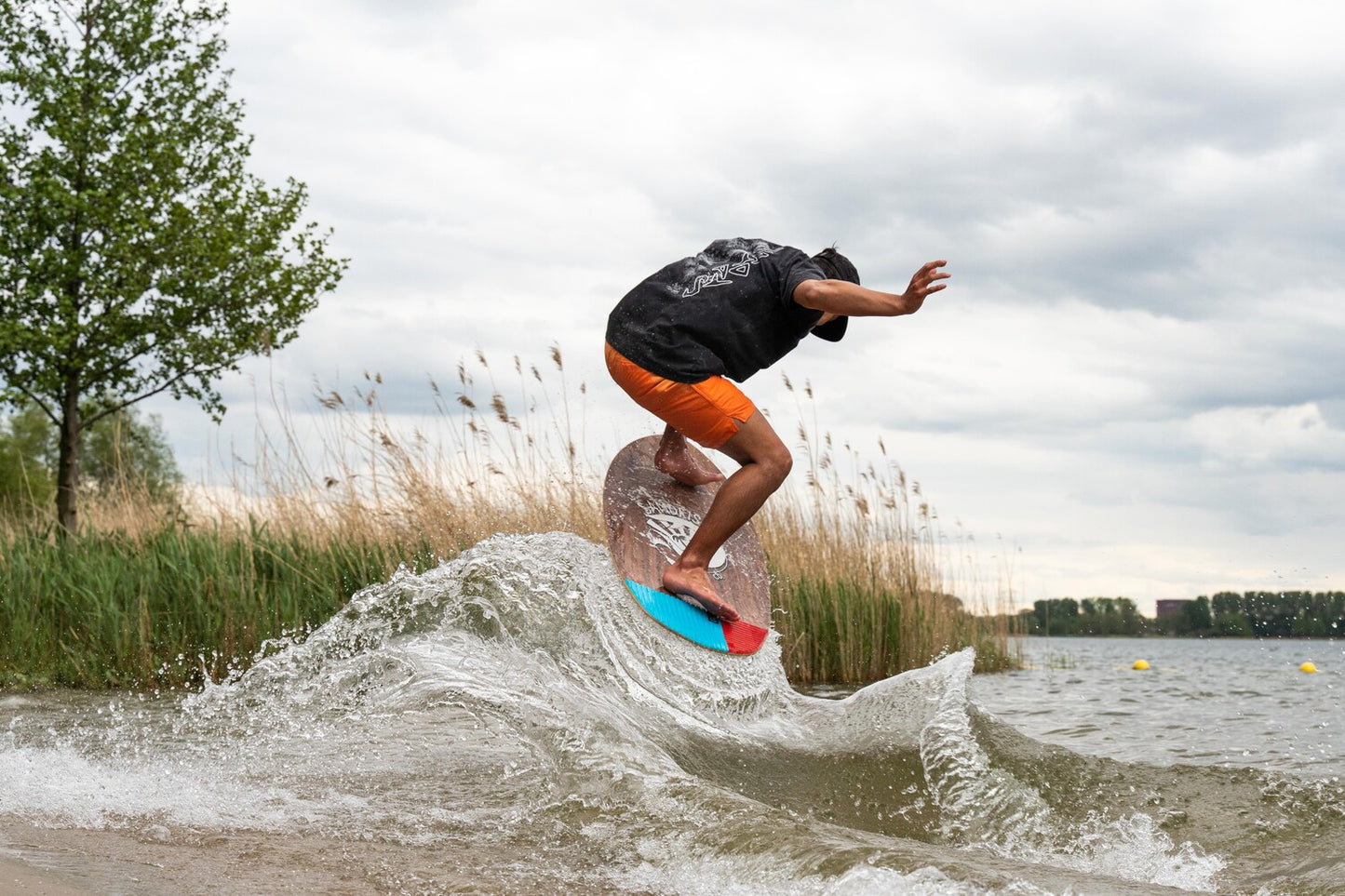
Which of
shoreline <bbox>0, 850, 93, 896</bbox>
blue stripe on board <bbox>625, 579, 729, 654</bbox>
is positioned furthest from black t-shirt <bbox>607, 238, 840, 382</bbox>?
shoreline <bbox>0, 850, 93, 896</bbox>

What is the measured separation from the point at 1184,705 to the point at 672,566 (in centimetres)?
446

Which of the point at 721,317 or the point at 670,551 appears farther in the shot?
the point at 670,551

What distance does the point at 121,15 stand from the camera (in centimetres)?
1453

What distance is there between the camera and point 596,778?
135 inches

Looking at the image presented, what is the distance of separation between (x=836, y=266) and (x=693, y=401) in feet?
2.73

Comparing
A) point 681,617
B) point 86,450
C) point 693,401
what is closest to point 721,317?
point 693,401

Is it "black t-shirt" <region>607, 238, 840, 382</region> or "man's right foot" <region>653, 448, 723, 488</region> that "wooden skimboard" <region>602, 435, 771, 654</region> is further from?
"black t-shirt" <region>607, 238, 840, 382</region>

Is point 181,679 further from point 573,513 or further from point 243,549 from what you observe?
point 573,513

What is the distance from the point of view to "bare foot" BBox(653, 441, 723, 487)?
5348 mm

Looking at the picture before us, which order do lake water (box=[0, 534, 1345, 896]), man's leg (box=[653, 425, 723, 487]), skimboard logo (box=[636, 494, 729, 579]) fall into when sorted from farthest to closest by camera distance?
man's leg (box=[653, 425, 723, 487]) < skimboard logo (box=[636, 494, 729, 579]) < lake water (box=[0, 534, 1345, 896])

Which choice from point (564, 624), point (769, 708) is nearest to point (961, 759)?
point (769, 708)

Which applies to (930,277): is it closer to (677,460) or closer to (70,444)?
(677,460)

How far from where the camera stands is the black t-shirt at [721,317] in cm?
445

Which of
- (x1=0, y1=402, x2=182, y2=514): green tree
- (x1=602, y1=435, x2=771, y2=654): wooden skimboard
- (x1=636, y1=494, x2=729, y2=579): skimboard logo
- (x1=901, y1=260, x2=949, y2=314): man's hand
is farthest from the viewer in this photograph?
(x1=0, y1=402, x2=182, y2=514): green tree
